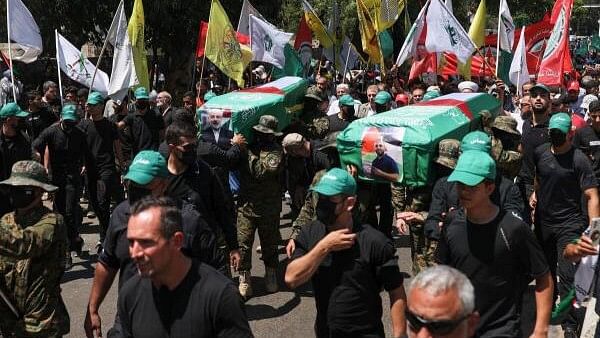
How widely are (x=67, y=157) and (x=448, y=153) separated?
4488mm

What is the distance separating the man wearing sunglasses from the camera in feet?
7.78

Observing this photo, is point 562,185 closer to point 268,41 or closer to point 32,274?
point 32,274

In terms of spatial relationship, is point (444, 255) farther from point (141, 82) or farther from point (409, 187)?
point (141, 82)

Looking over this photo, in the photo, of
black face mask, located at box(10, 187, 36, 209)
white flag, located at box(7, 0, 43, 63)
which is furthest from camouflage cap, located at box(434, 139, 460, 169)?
white flag, located at box(7, 0, 43, 63)

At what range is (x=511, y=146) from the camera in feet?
20.8

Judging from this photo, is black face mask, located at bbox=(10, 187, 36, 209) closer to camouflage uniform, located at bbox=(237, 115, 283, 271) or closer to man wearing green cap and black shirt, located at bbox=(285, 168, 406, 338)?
man wearing green cap and black shirt, located at bbox=(285, 168, 406, 338)

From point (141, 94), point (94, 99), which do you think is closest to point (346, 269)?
point (94, 99)

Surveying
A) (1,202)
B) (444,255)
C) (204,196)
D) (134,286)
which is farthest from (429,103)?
(134,286)

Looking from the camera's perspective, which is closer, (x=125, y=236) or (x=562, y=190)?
(x=125, y=236)

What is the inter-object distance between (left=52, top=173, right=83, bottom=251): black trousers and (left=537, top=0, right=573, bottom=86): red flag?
6.34m

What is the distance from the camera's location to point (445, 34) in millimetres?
10625

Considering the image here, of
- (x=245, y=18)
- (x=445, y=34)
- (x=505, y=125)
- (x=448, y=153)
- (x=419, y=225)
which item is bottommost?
(x=419, y=225)

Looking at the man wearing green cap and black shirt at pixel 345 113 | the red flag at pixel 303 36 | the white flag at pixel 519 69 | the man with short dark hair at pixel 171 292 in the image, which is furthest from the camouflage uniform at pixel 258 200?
the red flag at pixel 303 36

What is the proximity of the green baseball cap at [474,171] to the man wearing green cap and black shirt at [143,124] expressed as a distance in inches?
253
